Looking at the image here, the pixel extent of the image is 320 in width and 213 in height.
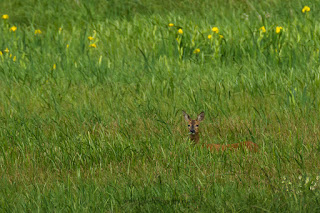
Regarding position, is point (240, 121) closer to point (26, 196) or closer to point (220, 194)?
point (220, 194)

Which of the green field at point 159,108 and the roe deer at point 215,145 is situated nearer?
the green field at point 159,108

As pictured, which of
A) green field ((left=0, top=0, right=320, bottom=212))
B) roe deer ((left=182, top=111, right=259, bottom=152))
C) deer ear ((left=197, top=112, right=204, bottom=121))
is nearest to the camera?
green field ((left=0, top=0, right=320, bottom=212))

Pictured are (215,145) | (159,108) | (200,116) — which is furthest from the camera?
(159,108)

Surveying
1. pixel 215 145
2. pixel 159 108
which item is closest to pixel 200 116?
pixel 215 145

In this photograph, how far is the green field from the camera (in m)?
3.86

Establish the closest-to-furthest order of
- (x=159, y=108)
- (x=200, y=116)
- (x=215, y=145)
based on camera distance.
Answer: (x=215, y=145), (x=200, y=116), (x=159, y=108)

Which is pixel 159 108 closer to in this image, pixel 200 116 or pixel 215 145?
pixel 200 116

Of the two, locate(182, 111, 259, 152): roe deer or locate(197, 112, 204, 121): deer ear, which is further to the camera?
locate(197, 112, 204, 121): deer ear

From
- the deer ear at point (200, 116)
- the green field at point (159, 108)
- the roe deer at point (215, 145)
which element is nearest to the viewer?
the green field at point (159, 108)

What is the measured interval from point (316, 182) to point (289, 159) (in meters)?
0.65

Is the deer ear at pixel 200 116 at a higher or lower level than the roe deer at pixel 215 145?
higher

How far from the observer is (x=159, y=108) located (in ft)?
18.7

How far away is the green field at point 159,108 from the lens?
3855 mm

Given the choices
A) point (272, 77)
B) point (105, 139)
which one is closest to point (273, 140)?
point (105, 139)
